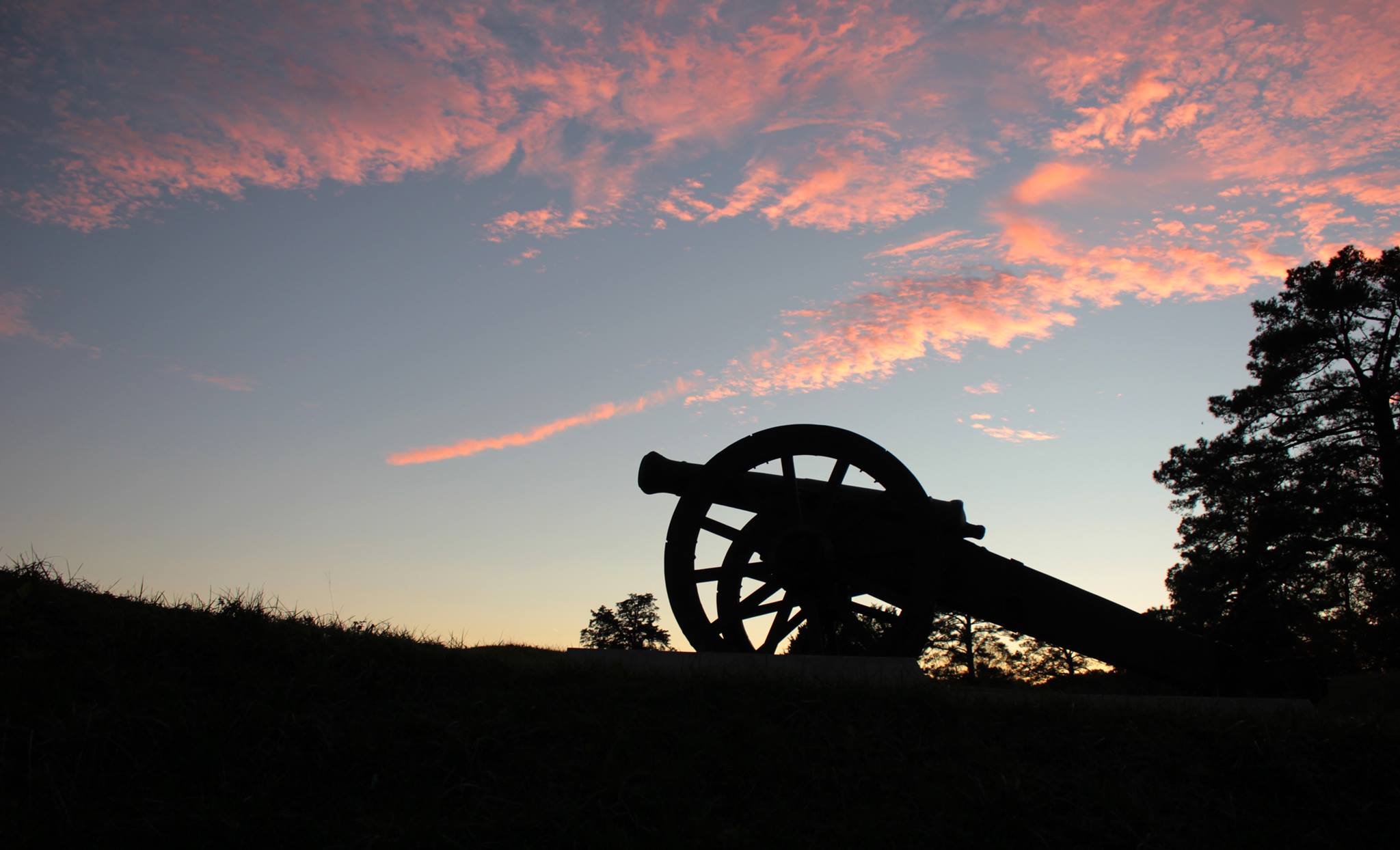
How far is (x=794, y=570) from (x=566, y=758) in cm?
363

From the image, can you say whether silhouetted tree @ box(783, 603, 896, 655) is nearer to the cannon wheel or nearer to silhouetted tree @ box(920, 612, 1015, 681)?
the cannon wheel

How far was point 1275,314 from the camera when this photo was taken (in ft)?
73.5

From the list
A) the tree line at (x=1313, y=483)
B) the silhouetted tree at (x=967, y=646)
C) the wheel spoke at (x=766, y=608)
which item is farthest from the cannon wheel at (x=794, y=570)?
the silhouetted tree at (x=967, y=646)

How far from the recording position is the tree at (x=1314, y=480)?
19.7 m

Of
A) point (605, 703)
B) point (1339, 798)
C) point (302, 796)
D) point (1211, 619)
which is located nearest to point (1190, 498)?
point (1211, 619)

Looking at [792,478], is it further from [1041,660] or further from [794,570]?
[1041,660]

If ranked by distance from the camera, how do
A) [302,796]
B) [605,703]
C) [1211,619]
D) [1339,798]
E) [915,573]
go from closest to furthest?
[302,796], [1339,798], [605,703], [915,573], [1211,619]

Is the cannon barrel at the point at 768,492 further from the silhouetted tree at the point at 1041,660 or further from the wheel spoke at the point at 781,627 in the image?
the silhouetted tree at the point at 1041,660

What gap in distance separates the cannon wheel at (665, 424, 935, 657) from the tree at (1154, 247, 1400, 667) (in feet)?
43.0

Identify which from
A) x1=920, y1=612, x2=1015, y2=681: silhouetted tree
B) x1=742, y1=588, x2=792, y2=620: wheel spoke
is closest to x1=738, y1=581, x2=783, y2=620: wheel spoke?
x1=742, y1=588, x2=792, y2=620: wheel spoke

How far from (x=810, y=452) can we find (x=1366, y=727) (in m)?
5.06

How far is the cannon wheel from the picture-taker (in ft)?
31.0

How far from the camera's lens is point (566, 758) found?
6.42 m

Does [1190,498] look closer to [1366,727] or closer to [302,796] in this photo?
[1366,727]
